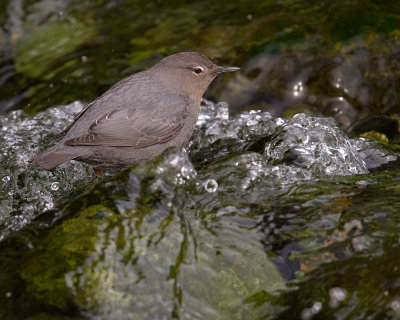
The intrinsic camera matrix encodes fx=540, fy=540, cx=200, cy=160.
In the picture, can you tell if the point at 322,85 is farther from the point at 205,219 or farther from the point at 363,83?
the point at 205,219

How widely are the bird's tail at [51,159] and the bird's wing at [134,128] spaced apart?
0.13 metres

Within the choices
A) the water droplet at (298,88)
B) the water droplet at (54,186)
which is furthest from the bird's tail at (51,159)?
the water droplet at (298,88)

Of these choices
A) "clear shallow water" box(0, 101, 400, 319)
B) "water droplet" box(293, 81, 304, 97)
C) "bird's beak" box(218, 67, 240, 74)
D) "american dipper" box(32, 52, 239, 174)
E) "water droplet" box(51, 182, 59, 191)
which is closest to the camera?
"clear shallow water" box(0, 101, 400, 319)

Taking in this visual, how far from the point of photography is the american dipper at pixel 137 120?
4.63 m

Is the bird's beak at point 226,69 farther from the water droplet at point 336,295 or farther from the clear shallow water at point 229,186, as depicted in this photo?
the water droplet at point 336,295

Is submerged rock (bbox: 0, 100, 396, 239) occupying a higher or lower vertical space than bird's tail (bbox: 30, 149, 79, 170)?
lower

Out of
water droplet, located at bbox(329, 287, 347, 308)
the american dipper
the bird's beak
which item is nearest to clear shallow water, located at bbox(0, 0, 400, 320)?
water droplet, located at bbox(329, 287, 347, 308)

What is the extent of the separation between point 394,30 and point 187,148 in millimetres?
2897

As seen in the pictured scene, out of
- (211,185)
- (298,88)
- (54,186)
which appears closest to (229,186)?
(211,185)

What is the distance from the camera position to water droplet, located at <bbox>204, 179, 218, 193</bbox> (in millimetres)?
3963

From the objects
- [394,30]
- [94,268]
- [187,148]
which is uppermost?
[94,268]

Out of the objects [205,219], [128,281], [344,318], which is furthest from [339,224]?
[128,281]

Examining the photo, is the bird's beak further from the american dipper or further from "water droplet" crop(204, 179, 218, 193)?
"water droplet" crop(204, 179, 218, 193)

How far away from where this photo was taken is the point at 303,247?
130 inches
